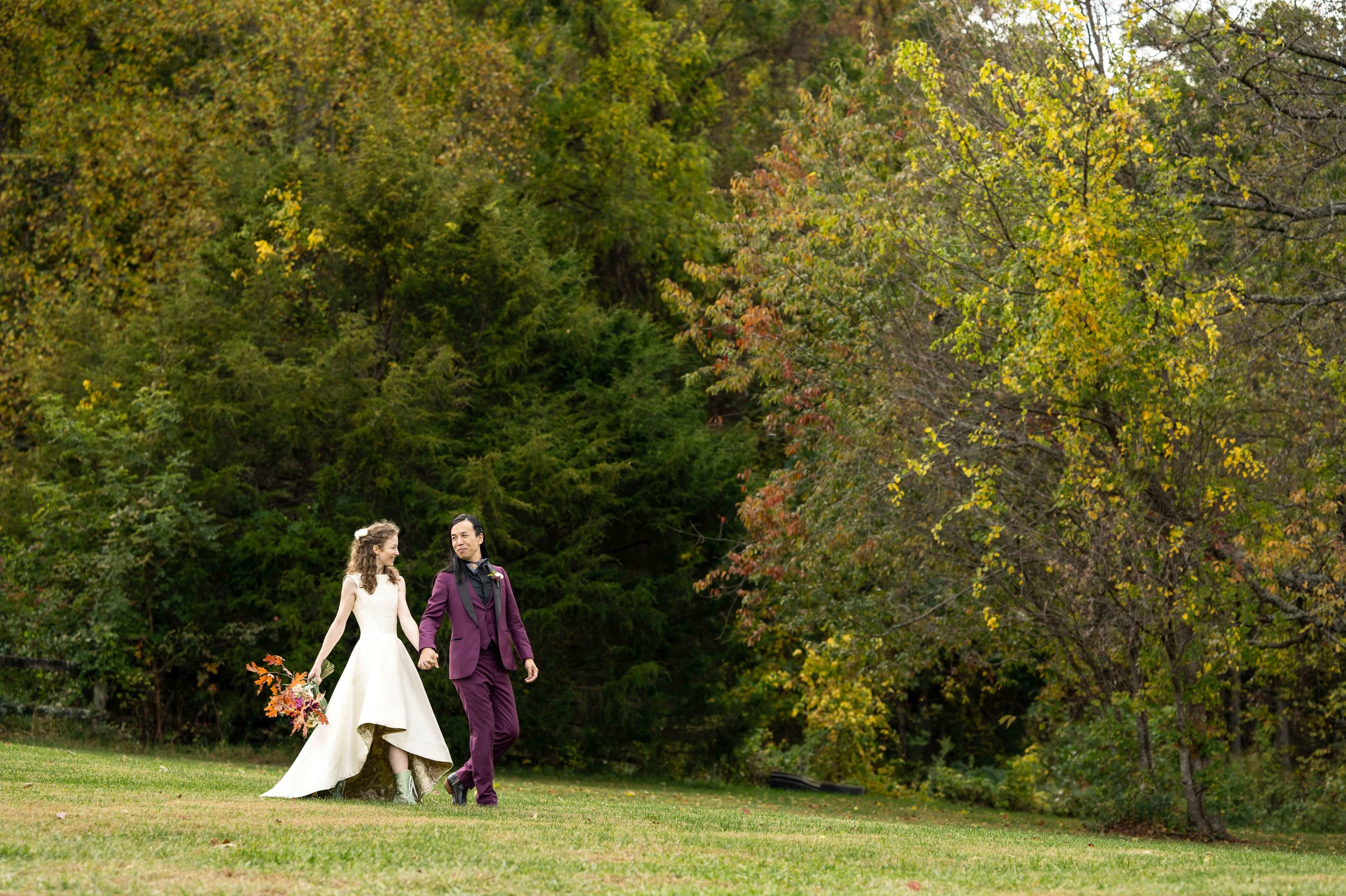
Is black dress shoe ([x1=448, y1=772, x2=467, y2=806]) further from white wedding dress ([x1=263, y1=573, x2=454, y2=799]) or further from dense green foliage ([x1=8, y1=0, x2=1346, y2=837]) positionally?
dense green foliage ([x1=8, y1=0, x2=1346, y2=837])

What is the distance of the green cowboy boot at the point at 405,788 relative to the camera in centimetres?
1040

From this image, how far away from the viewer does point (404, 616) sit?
35.2 feet

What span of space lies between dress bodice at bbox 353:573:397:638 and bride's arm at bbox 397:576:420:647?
3 cm

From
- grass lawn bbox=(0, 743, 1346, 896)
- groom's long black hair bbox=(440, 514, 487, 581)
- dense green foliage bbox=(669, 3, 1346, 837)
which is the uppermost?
dense green foliage bbox=(669, 3, 1346, 837)

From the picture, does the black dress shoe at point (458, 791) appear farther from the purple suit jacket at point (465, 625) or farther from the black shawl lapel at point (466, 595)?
the black shawl lapel at point (466, 595)

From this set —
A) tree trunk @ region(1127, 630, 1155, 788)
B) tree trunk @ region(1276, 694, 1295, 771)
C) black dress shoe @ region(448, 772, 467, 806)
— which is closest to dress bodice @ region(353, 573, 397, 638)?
black dress shoe @ region(448, 772, 467, 806)

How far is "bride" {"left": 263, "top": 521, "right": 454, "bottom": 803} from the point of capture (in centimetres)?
1035

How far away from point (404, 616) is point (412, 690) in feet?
1.76

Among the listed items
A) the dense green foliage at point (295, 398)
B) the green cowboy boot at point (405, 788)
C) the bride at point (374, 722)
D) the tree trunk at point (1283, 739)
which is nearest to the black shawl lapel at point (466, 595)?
the bride at point (374, 722)

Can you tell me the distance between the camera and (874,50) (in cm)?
2339

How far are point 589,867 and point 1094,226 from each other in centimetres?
786

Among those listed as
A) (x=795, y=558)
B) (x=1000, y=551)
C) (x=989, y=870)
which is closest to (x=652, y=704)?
(x=795, y=558)

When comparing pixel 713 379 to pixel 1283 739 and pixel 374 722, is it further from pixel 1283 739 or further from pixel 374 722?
pixel 374 722

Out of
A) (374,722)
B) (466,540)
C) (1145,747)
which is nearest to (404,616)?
(374,722)
